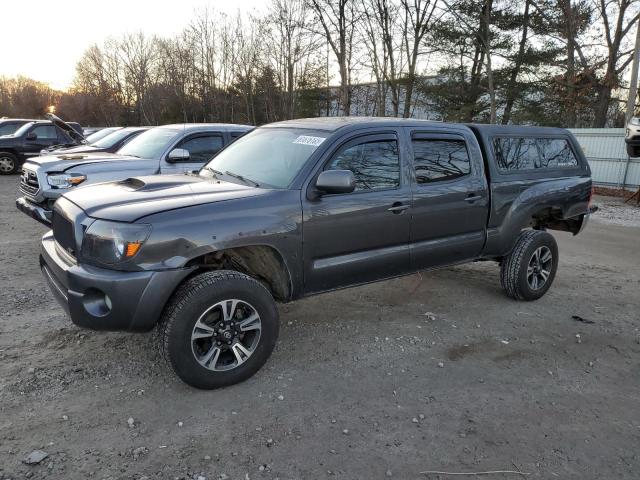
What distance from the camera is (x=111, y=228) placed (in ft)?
9.62

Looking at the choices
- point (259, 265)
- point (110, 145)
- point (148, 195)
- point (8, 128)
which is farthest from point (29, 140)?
point (259, 265)

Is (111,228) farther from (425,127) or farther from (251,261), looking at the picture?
(425,127)

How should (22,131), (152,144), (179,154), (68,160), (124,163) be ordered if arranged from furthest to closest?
(22,131) < (152,144) < (68,160) < (124,163) < (179,154)

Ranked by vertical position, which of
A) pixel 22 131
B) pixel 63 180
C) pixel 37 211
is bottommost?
pixel 37 211

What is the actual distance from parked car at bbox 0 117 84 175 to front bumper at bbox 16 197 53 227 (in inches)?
376

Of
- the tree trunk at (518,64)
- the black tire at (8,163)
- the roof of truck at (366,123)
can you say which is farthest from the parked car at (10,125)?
the tree trunk at (518,64)

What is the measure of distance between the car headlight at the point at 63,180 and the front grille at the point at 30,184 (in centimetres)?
26

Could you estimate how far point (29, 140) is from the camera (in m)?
15.4

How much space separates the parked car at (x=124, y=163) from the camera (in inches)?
262

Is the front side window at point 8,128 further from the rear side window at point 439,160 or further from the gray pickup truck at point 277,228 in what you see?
the rear side window at point 439,160

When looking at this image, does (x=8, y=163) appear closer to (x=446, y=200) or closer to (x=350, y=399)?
(x=446, y=200)

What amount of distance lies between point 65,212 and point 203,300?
1.26 metres

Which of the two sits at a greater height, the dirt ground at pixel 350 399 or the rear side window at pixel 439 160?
the rear side window at pixel 439 160

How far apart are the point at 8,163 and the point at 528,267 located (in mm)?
16763
